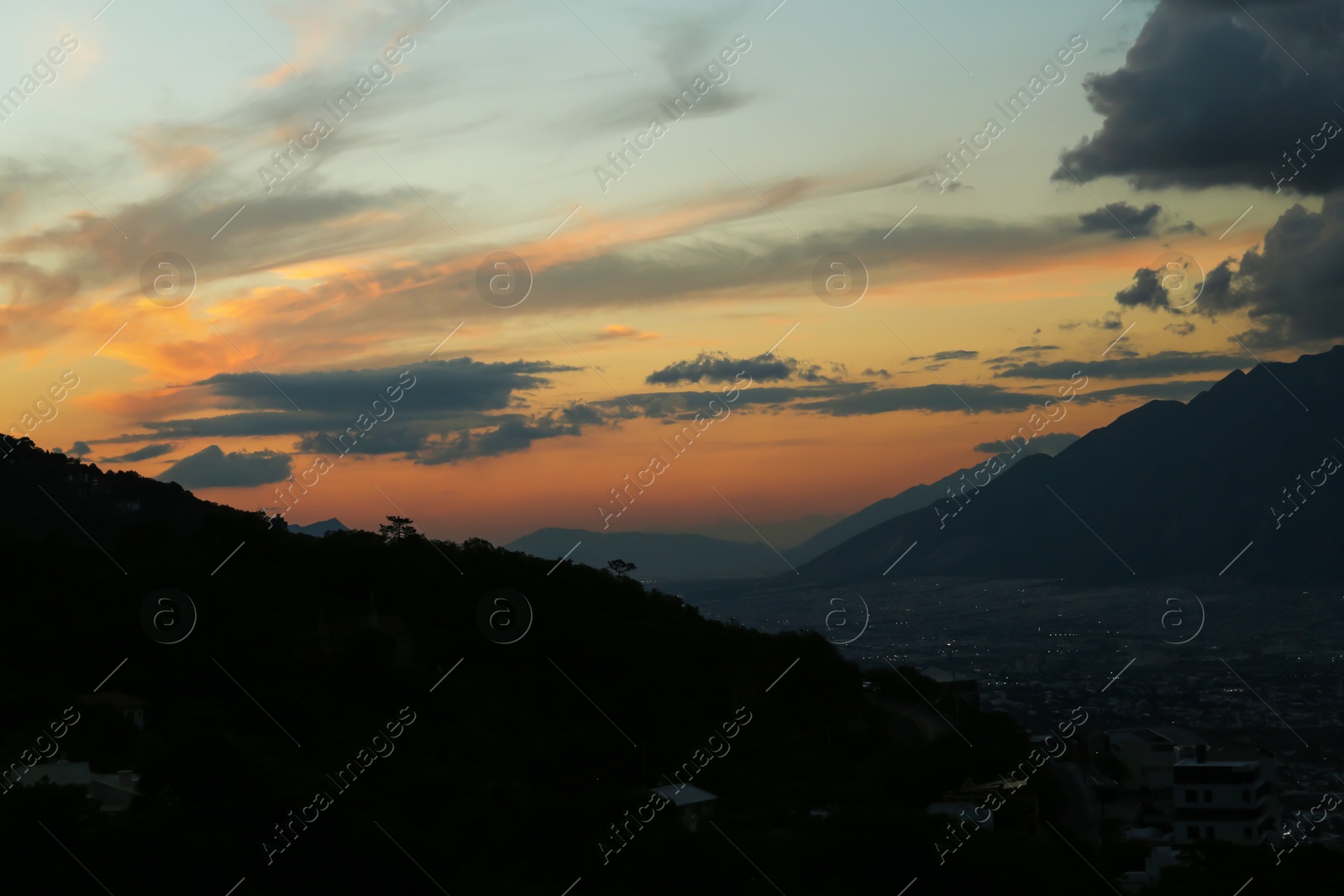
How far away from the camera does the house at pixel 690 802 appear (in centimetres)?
1820

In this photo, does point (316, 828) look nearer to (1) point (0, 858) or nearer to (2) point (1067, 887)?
(1) point (0, 858)

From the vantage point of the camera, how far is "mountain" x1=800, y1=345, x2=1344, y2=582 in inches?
2756

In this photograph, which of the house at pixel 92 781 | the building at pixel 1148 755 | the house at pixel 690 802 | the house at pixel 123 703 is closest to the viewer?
the house at pixel 92 781

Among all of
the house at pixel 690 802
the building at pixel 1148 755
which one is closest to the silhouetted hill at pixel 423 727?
the house at pixel 690 802

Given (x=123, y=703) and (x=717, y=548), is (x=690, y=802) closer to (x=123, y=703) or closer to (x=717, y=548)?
(x=123, y=703)

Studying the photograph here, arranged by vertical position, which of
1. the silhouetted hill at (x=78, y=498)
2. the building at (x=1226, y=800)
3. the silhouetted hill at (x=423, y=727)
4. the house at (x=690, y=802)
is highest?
the silhouetted hill at (x=78, y=498)

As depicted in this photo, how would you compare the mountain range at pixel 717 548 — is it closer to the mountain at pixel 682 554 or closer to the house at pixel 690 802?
the mountain at pixel 682 554

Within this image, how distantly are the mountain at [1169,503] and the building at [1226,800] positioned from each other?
150 feet

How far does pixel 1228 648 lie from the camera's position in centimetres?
5459

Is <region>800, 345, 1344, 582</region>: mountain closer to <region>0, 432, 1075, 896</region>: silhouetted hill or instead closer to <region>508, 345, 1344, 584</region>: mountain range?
<region>508, 345, 1344, 584</region>: mountain range

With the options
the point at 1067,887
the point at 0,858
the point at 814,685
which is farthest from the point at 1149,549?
the point at 0,858

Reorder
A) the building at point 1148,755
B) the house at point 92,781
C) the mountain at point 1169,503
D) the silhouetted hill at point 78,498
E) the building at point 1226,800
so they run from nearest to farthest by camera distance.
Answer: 1. the house at point 92,781
2. the building at point 1226,800
3. the building at point 1148,755
4. the silhouetted hill at point 78,498
5. the mountain at point 1169,503

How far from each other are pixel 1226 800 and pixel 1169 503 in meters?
60.8

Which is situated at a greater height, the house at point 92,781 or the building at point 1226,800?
the house at point 92,781
